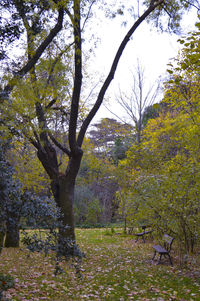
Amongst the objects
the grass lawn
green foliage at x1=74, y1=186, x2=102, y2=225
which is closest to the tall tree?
the grass lawn

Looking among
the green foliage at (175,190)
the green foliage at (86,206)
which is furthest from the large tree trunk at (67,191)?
the green foliage at (86,206)

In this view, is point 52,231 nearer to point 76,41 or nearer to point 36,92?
point 36,92

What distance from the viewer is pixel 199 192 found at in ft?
21.0

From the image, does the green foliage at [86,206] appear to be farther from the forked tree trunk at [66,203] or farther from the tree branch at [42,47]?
the tree branch at [42,47]

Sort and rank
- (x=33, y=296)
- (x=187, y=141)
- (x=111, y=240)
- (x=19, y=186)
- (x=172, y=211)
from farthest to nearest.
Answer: (x=111, y=240) → (x=187, y=141) → (x=172, y=211) → (x=33, y=296) → (x=19, y=186)

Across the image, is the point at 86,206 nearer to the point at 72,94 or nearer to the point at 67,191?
the point at 67,191

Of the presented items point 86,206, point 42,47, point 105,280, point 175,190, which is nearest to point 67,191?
point 105,280

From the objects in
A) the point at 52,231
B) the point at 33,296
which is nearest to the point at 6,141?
the point at 52,231

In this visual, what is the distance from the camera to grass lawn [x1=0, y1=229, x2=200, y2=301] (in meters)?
5.04

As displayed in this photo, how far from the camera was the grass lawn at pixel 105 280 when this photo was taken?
5.04m

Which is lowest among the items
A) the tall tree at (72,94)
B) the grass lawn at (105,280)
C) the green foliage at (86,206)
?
the grass lawn at (105,280)

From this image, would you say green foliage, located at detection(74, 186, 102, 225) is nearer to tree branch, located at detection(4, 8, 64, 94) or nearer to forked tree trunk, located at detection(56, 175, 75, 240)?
forked tree trunk, located at detection(56, 175, 75, 240)

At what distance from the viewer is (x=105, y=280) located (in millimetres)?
6141

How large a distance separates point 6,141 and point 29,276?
409cm
